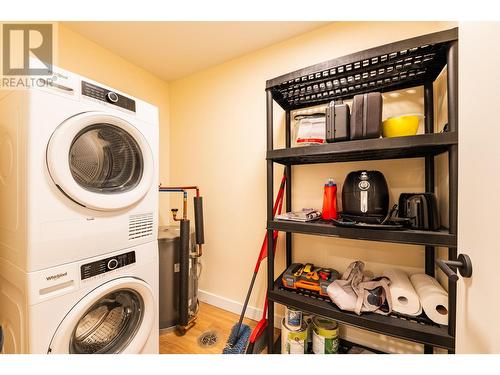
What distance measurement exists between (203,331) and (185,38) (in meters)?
2.21

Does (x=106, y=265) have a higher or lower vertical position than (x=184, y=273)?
higher

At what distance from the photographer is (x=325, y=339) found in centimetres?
120

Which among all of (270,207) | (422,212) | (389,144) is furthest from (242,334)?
(389,144)

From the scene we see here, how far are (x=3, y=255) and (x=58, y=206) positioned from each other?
355 millimetres

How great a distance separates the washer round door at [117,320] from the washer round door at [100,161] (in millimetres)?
408

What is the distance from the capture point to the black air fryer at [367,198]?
104 centimetres

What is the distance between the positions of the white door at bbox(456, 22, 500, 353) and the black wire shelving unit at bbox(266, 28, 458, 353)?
0.24 meters

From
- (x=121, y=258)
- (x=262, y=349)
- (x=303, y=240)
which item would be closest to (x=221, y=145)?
(x=303, y=240)

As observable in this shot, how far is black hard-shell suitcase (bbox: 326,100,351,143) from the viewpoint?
1025 mm

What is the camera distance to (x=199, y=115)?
199 centimetres

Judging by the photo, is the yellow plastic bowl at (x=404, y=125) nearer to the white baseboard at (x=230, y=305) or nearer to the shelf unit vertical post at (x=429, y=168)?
the shelf unit vertical post at (x=429, y=168)

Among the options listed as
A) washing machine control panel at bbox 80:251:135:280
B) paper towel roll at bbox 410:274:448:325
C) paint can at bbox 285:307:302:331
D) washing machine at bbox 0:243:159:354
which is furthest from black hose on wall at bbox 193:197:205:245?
paper towel roll at bbox 410:274:448:325

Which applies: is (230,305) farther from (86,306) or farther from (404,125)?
(404,125)
